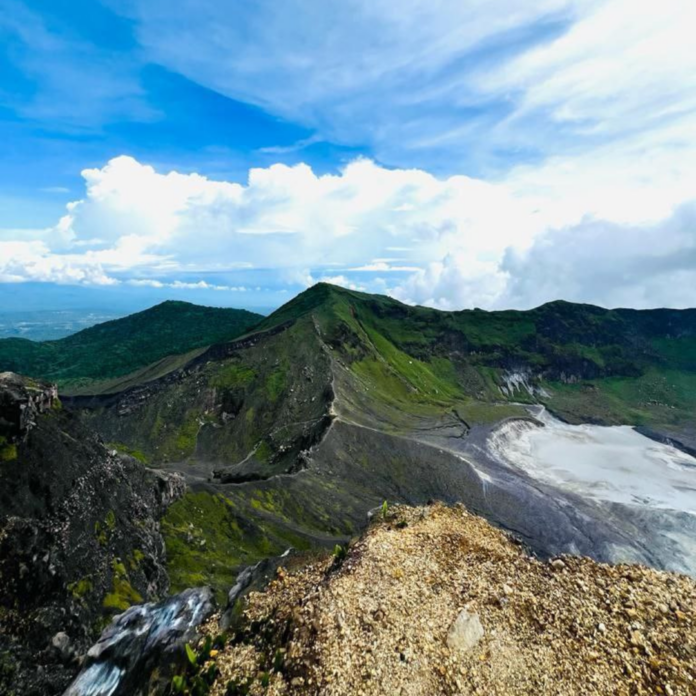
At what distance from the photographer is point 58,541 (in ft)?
144

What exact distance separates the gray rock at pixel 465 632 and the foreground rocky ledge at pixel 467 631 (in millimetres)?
41

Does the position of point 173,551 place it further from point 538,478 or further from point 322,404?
point 538,478

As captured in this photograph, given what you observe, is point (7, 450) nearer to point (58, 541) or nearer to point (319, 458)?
point (58, 541)

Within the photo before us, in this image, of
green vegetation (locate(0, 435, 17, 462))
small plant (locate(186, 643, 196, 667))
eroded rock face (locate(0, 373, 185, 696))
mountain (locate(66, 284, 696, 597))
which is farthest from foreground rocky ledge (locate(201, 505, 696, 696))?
green vegetation (locate(0, 435, 17, 462))

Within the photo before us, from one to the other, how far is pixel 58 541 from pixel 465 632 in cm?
4364

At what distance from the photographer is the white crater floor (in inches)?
4660

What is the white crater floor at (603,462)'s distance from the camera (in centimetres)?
11838

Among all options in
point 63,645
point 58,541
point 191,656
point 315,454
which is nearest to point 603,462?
point 315,454

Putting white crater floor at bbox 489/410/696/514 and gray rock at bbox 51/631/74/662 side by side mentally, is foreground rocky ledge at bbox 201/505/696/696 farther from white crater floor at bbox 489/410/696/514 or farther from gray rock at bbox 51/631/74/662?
white crater floor at bbox 489/410/696/514

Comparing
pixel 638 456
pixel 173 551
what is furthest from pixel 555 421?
pixel 173 551

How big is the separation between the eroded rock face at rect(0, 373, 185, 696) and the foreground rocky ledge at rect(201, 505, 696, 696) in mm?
26016

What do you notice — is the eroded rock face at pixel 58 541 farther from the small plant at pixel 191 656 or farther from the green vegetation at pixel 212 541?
the small plant at pixel 191 656

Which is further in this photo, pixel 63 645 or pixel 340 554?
pixel 63 645

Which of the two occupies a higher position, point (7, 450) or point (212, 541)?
point (7, 450)
